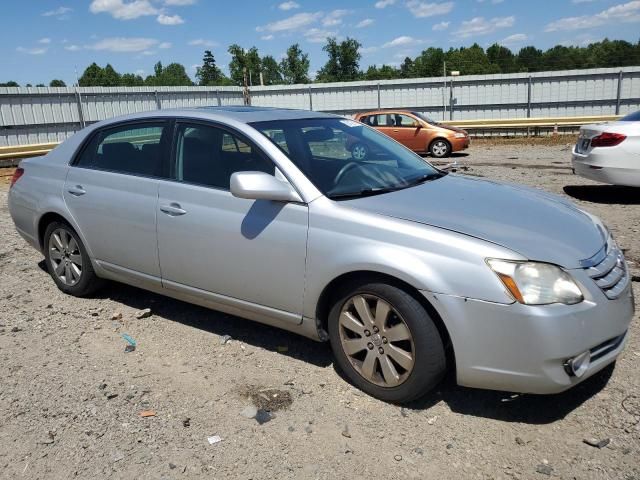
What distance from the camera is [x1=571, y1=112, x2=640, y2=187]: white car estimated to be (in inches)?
324

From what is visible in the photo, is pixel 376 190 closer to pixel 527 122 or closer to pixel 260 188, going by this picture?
pixel 260 188

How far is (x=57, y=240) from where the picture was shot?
5.02 m

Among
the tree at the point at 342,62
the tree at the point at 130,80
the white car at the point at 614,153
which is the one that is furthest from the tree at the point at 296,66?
the white car at the point at 614,153

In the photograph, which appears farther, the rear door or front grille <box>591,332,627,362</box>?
the rear door

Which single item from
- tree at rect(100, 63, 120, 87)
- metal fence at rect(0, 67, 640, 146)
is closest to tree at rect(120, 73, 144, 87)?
tree at rect(100, 63, 120, 87)

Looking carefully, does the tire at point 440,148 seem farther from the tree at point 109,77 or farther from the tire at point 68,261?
the tree at point 109,77

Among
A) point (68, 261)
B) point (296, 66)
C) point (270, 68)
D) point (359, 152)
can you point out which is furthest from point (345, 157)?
point (270, 68)

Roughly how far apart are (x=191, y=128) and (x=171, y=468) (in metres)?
2.39

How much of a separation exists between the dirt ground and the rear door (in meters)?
0.66

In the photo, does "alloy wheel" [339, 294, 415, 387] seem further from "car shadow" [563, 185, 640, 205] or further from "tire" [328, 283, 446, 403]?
"car shadow" [563, 185, 640, 205]

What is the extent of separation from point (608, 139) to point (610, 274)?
6.26 meters

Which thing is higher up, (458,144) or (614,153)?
(614,153)

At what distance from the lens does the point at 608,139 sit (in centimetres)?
842

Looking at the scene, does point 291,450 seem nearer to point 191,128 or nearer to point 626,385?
point 626,385
